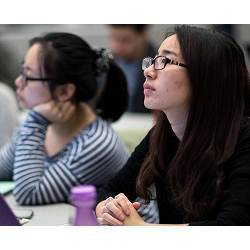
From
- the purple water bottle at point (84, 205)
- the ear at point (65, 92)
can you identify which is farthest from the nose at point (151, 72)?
the ear at point (65, 92)

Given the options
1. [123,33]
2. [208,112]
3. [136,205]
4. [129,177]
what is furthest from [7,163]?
[123,33]

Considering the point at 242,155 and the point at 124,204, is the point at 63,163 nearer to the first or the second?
the point at 124,204

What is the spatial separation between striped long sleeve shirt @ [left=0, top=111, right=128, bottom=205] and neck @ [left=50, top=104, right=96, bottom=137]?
Result: 29mm

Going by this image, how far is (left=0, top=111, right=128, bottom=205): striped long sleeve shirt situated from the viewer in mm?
1701

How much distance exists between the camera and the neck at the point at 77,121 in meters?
1.83

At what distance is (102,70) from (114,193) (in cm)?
51

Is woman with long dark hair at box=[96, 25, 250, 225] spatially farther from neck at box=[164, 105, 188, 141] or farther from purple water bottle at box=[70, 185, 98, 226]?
purple water bottle at box=[70, 185, 98, 226]

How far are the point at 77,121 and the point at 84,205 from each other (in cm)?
90

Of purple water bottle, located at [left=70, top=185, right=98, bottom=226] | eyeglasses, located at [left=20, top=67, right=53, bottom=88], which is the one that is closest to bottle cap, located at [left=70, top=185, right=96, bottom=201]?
purple water bottle, located at [left=70, top=185, right=98, bottom=226]

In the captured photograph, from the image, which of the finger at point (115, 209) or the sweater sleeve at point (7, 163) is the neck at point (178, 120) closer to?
the finger at point (115, 209)
